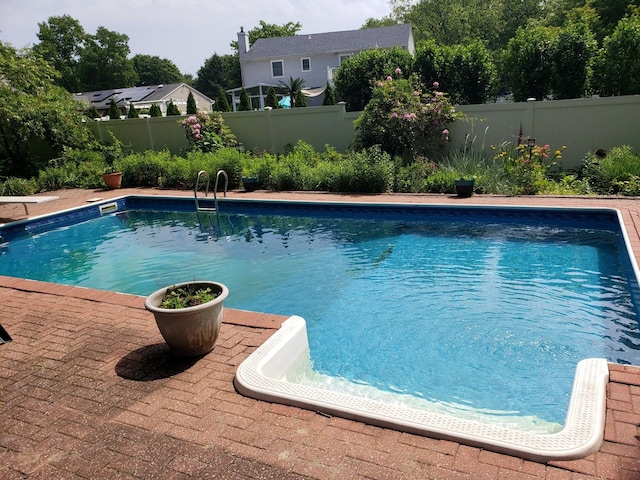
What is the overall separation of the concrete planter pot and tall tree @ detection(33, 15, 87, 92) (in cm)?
6985

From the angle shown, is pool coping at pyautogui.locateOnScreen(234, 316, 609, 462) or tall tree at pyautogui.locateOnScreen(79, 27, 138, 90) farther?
tall tree at pyautogui.locateOnScreen(79, 27, 138, 90)

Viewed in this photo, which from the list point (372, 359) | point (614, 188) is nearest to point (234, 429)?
point (372, 359)

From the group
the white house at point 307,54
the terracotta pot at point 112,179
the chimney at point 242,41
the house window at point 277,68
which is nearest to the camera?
the terracotta pot at point 112,179

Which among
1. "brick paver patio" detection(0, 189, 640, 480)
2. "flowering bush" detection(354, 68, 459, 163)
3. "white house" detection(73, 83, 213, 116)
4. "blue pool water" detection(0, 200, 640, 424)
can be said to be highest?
"white house" detection(73, 83, 213, 116)

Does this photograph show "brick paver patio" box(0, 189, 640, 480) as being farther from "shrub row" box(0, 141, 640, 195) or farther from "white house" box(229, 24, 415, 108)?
"white house" box(229, 24, 415, 108)

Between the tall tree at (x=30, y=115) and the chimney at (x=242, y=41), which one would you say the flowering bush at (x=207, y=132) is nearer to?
the tall tree at (x=30, y=115)

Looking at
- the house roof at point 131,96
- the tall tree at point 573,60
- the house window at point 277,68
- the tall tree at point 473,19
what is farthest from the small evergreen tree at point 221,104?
the house roof at point 131,96

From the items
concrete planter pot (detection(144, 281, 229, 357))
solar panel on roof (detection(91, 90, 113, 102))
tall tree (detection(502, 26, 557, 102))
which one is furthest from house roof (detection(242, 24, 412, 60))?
concrete planter pot (detection(144, 281, 229, 357))

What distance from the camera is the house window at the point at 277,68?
34531 millimetres

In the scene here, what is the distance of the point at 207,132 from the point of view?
15.4 m

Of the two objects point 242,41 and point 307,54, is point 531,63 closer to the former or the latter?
point 307,54

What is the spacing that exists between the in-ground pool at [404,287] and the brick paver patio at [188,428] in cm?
16

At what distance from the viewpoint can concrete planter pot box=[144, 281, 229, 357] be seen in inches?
141

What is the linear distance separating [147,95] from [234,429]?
46.3m
